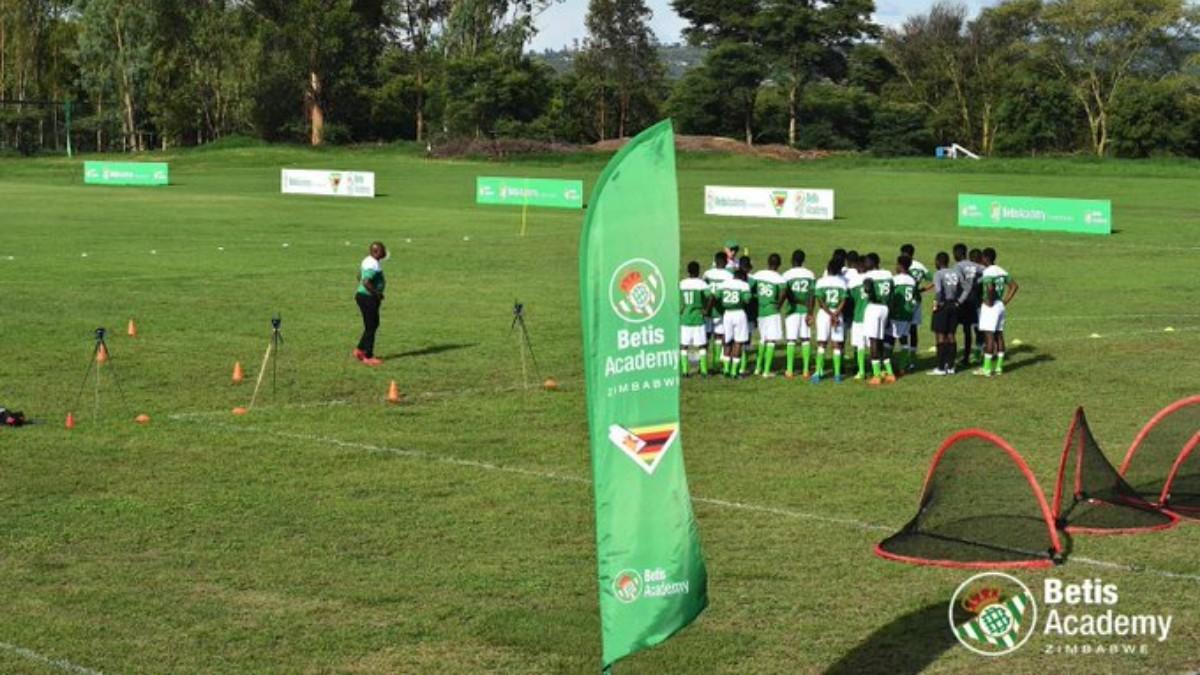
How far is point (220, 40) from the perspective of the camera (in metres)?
131

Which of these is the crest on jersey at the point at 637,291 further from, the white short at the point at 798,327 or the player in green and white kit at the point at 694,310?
the white short at the point at 798,327

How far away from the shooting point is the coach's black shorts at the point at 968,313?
2636cm

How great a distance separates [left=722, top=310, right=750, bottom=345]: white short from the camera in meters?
25.3

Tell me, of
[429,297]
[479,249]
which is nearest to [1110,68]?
[479,249]

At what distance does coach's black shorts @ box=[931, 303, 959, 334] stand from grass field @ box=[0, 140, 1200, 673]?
2.82ft

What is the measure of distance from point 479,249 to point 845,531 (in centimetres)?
3400

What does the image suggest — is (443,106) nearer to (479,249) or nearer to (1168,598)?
(479,249)

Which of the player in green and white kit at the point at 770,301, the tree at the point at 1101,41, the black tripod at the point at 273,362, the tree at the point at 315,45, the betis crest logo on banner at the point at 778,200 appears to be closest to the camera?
the black tripod at the point at 273,362

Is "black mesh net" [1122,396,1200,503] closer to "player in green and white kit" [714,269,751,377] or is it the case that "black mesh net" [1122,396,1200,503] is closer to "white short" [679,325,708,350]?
"player in green and white kit" [714,269,751,377]

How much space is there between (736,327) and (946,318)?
3.33 meters

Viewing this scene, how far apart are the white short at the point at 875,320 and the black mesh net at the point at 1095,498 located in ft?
27.4

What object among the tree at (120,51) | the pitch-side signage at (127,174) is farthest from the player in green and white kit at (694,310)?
the tree at (120,51)

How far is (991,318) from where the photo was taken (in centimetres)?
2603

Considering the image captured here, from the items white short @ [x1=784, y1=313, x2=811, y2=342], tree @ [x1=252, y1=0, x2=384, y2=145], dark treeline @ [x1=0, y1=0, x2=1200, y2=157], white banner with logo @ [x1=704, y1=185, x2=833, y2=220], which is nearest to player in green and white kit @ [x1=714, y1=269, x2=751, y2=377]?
white short @ [x1=784, y1=313, x2=811, y2=342]
